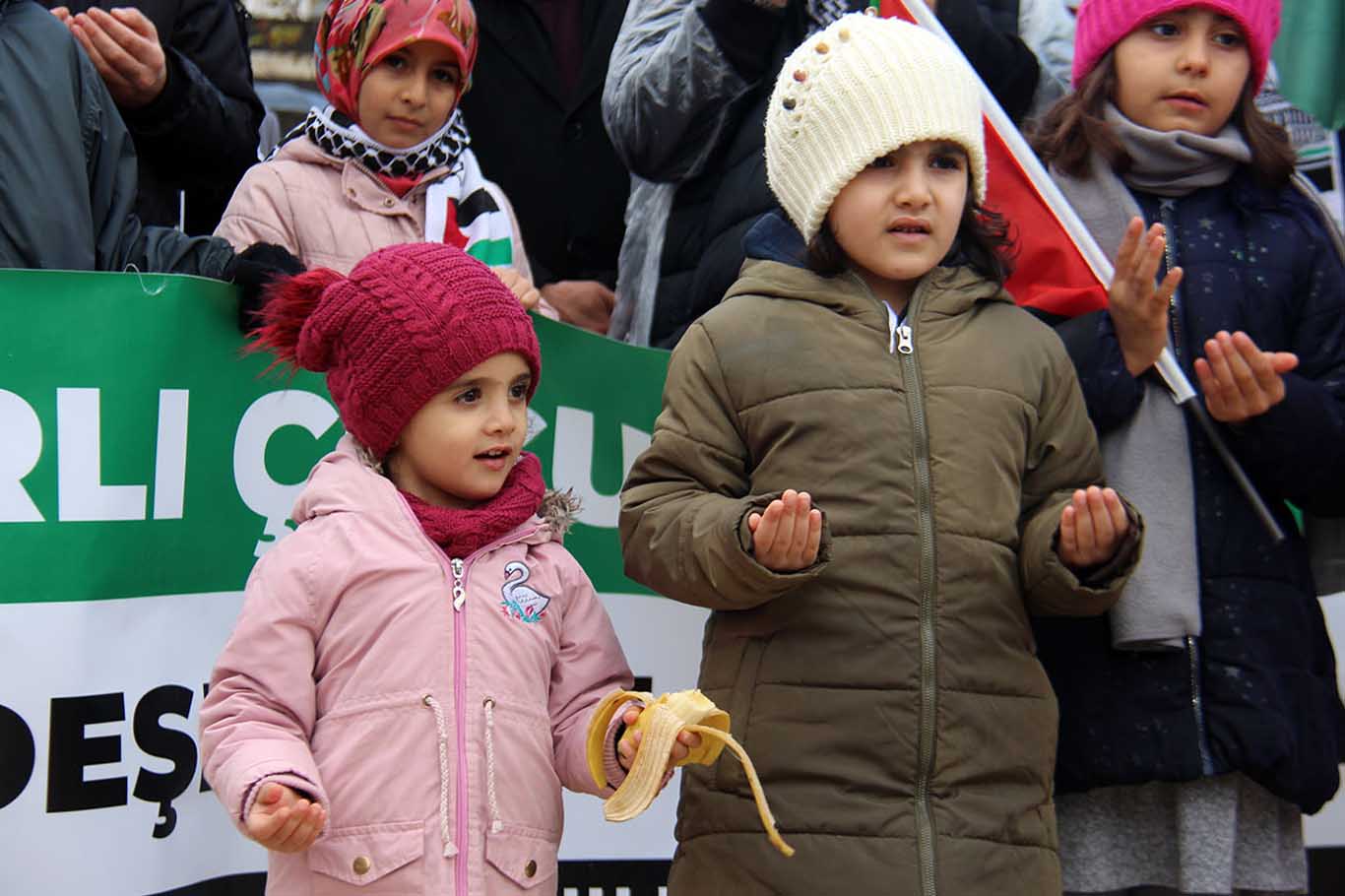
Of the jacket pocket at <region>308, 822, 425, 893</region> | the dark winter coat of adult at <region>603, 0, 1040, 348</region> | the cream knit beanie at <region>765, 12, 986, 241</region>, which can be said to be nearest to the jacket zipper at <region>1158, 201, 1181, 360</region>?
the cream knit beanie at <region>765, 12, 986, 241</region>

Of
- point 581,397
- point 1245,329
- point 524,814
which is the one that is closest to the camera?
point 524,814

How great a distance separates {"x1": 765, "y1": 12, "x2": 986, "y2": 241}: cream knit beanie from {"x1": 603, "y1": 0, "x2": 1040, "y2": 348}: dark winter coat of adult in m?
0.62

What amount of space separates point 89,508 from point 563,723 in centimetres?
106

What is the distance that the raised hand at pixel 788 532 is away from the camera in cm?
274

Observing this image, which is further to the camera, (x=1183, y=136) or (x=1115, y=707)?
(x=1183, y=136)

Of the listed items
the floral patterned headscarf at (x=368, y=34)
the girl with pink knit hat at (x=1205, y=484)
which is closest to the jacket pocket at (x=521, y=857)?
the girl with pink knit hat at (x=1205, y=484)

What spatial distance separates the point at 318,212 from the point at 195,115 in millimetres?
521

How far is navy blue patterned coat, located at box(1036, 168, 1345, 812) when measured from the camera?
321cm

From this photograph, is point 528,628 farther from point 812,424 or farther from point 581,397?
point 581,397

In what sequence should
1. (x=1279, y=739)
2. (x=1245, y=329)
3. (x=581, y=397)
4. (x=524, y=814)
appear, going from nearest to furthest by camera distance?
(x=524, y=814) < (x=1279, y=739) < (x=1245, y=329) < (x=581, y=397)

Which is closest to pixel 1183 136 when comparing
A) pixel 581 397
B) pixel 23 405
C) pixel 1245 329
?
pixel 1245 329

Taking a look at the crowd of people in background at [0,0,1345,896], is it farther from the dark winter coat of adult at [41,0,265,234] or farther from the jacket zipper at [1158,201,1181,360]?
the dark winter coat of adult at [41,0,265,234]

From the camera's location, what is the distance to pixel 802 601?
3000 millimetres

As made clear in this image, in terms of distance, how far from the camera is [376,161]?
3.96 meters
